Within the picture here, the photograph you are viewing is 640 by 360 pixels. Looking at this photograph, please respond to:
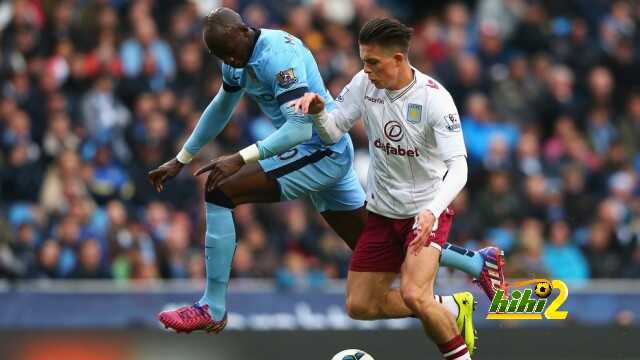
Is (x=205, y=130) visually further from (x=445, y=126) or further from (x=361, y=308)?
(x=445, y=126)

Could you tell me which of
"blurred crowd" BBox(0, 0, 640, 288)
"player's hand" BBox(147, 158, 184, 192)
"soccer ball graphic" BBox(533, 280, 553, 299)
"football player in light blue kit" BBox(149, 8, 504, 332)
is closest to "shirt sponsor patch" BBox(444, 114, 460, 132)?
"football player in light blue kit" BBox(149, 8, 504, 332)

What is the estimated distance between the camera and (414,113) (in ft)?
32.2

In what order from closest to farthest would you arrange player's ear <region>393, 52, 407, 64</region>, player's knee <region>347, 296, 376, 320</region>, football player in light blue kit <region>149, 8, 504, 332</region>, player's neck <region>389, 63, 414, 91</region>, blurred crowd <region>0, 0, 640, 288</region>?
player's ear <region>393, 52, 407, 64</region> → player's neck <region>389, 63, 414, 91</region> → football player in light blue kit <region>149, 8, 504, 332</region> → player's knee <region>347, 296, 376, 320</region> → blurred crowd <region>0, 0, 640, 288</region>

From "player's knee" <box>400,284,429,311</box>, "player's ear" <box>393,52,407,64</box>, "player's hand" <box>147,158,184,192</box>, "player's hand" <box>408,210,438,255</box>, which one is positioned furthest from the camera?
"player's hand" <box>147,158,184,192</box>

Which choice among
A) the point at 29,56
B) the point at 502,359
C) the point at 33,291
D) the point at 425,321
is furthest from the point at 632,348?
the point at 29,56

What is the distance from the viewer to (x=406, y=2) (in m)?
20.7

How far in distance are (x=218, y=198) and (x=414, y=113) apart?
138 centimetres

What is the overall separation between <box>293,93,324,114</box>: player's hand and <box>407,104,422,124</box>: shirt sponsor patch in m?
0.51

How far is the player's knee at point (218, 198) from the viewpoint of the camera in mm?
10305

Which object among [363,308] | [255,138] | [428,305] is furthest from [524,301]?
[255,138]

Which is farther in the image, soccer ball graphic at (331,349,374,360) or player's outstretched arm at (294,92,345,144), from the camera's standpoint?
soccer ball graphic at (331,349,374,360)

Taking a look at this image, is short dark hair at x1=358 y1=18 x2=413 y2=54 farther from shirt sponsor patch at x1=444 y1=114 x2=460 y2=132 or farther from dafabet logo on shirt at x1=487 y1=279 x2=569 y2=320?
dafabet logo on shirt at x1=487 y1=279 x2=569 y2=320

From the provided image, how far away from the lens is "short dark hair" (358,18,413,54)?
9695 mm

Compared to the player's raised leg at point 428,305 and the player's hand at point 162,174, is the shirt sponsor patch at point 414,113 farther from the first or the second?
the player's hand at point 162,174
